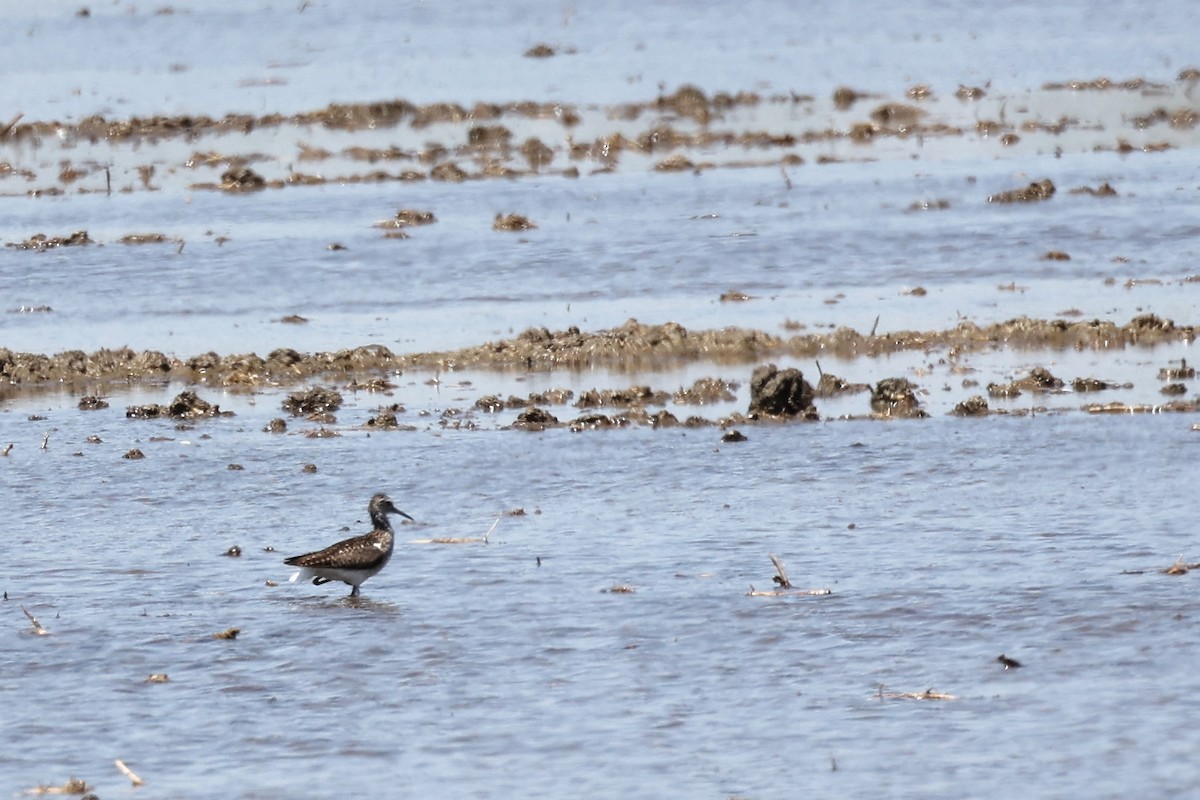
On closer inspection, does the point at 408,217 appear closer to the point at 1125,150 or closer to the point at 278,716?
the point at 1125,150

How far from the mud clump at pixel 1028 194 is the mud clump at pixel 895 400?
41.8 ft

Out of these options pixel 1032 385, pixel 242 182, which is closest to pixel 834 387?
pixel 1032 385

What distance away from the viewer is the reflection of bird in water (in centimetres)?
1288

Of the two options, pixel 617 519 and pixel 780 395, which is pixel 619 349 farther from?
pixel 617 519

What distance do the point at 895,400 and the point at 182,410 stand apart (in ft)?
22.8

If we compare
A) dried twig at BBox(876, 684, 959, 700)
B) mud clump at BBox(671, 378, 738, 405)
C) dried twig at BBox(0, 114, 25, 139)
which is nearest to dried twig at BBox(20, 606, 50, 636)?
dried twig at BBox(876, 684, 959, 700)

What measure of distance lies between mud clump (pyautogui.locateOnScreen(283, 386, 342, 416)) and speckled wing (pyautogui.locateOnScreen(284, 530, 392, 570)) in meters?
6.44

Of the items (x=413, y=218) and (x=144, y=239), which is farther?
(x=413, y=218)

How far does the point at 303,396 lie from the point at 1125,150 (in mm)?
20435

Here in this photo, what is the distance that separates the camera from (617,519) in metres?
14.9

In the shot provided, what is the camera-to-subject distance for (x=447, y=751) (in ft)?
33.0

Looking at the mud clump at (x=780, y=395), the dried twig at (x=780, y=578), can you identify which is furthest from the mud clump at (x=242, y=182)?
the dried twig at (x=780, y=578)

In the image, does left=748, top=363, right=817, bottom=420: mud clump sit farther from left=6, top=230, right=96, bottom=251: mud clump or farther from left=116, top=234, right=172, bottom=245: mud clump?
left=6, top=230, right=96, bottom=251: mud clump

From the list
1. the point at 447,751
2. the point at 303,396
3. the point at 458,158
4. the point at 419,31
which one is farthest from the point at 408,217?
the point at 419,31
